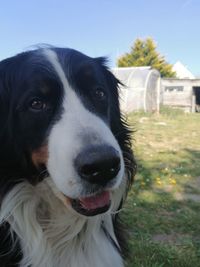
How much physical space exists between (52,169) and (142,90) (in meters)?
16.8

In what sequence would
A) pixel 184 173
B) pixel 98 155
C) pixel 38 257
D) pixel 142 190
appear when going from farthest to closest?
pixel 184 173 → pixel 142 190 → pixel 38 257 → pixel 98 155

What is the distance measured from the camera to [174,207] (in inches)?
206

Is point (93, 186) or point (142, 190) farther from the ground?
point (93, 186)

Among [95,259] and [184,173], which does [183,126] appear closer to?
[184,173]

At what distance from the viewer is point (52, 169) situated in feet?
7.13

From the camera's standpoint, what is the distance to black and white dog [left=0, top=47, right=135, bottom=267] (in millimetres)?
2178

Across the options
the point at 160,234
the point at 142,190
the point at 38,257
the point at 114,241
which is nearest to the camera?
the point at 38,257

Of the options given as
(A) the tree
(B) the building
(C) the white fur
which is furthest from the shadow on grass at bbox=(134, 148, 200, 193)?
(A) the tree

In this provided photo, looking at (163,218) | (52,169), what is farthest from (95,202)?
(163,218)

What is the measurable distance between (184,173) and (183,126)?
751 centimetres

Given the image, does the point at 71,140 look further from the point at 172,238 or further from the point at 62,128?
the point at 172,238

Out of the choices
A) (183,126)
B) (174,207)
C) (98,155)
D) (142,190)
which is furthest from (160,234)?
(183,126)

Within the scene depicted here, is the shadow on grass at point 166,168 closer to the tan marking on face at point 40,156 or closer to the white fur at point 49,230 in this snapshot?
the white fur at point 49,230

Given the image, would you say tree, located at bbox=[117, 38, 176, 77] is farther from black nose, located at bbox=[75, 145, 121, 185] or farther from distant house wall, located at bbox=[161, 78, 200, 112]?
black nose, located at bbox=[75, 145, 121, 185]
